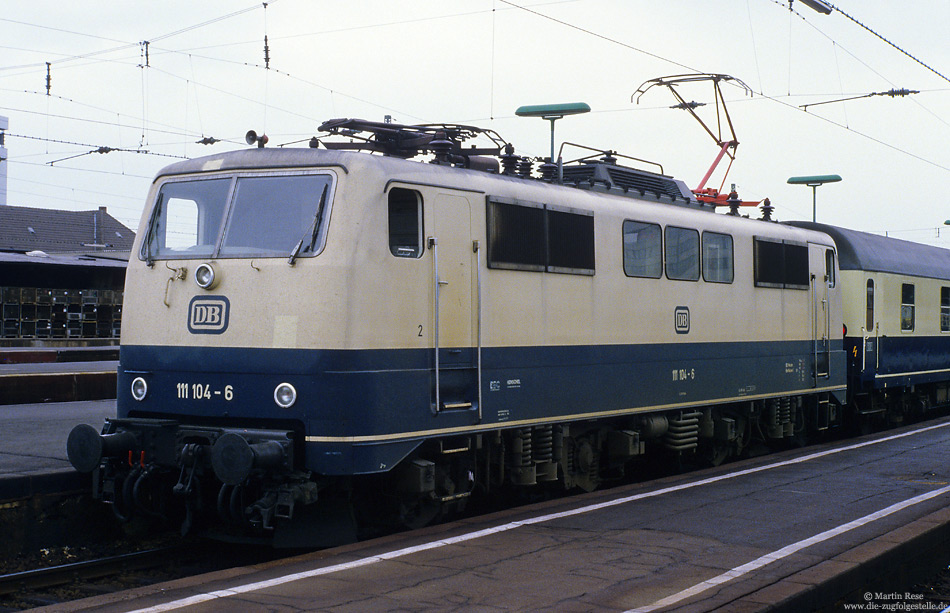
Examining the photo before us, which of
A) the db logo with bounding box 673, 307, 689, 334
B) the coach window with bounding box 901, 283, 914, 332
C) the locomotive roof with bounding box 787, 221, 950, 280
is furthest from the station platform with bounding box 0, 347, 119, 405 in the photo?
the coach window with bounding box 901, 283, 914, 332

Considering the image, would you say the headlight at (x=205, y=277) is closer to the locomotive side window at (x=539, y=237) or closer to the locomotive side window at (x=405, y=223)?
the locomotive side window at (x=405, y=223)

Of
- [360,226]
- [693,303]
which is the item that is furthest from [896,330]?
[360,226]

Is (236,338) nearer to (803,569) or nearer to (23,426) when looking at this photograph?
(803,569)

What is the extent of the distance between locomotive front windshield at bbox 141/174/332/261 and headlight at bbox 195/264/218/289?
5.6 inches

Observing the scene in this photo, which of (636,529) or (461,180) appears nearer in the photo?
(636,529)

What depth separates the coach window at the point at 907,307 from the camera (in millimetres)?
20227

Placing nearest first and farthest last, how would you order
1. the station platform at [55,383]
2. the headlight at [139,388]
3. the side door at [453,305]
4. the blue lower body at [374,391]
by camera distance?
the blue lower body at [374,391] < the side door at [453,305] < the headlight at [139,388] < the station platform at [55,383]

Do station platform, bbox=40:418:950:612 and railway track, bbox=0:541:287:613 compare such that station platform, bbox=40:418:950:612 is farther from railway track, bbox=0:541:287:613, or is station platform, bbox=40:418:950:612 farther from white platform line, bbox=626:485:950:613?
railway track, bbox=0:541:287:613

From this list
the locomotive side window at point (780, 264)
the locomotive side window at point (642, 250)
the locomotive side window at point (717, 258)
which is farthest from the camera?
the locomotive side window at point (780, 264)

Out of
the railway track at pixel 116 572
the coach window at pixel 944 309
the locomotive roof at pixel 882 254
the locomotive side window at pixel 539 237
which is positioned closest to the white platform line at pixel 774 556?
the locomotive side window at pixel 539 237

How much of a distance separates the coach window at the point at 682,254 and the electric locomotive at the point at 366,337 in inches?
28.6

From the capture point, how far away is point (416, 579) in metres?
6.67

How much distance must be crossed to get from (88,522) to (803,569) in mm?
6656

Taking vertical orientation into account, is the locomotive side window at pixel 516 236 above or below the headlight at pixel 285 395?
above
